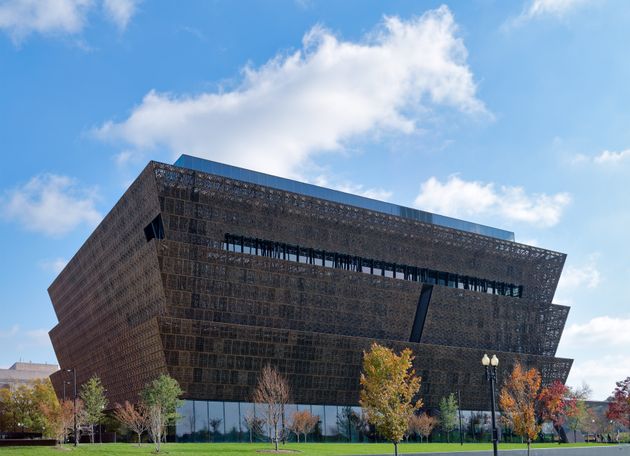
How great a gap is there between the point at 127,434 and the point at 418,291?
134 ft

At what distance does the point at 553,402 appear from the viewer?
208 feet

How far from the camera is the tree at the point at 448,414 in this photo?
289 ft

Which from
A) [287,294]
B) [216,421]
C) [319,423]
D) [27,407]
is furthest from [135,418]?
[27,407]

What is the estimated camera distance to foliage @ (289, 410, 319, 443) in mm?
75150

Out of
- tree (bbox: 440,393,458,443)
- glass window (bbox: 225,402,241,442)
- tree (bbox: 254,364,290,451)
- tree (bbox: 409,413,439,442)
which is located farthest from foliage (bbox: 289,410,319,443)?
tree (bbox: 440,393,458,443)

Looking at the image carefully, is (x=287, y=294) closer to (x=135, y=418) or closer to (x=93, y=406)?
(x=135, y=418)

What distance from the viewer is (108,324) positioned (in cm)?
9294

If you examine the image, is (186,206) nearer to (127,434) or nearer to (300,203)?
(300,203)

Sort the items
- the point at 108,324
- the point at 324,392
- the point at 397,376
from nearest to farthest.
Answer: the point at 397,376 < the point at 324,392 < the point at 108,324

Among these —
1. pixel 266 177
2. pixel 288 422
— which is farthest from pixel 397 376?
pixel 266 177

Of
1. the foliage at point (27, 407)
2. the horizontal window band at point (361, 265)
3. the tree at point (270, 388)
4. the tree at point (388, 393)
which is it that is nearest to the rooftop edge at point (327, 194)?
the horizontal window band at point (361, 265)

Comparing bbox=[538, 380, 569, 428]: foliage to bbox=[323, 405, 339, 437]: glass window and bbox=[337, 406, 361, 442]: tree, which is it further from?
bbox=[323, 405, 339, 437]: glass window

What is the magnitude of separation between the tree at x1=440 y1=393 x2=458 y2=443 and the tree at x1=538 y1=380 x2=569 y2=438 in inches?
429

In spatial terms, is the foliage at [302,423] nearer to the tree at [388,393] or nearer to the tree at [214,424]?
the tree at [214,424]
